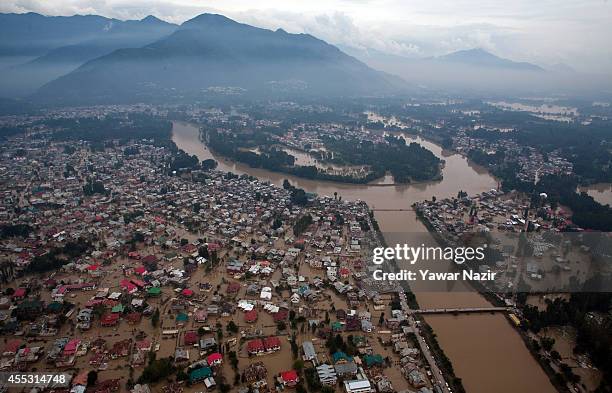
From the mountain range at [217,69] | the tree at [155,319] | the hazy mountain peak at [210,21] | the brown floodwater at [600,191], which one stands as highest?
the hazy mountain peak at [210,21]

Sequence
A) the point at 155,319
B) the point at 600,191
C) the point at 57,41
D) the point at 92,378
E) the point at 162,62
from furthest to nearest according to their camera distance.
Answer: the point at 57,41, the point at 162,62, the point at 600,191, the point at 155,319, the point at 92,378

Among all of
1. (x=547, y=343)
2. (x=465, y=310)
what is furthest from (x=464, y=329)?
(x=547, y=343)

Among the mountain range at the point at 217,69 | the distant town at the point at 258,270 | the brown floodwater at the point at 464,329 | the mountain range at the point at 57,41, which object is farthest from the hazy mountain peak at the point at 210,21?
the brown floodwater at the point at 464,329

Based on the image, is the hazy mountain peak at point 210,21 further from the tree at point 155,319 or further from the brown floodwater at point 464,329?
the tree at point 155,319

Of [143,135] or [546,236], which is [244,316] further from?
[143,135]

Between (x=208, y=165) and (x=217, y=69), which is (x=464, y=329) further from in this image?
(x=217, y=69)

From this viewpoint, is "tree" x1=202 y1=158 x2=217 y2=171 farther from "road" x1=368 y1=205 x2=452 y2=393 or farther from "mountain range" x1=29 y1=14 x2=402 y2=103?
"mountain range" x1=29 y1=14 x2=402 y2=103

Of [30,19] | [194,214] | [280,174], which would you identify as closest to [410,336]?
[194,214]

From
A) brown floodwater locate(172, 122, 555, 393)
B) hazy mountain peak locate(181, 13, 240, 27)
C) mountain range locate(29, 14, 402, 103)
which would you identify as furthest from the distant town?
hazy mountain peak locate(181, 13, 240, 27)

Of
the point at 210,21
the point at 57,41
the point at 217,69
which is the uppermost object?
the point at 210,21

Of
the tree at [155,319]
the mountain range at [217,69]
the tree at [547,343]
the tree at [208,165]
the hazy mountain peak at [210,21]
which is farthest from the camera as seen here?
the hazy mountain peak at [210,21]

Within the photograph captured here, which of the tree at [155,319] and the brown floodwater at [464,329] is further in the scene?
the tree at [155,319]
